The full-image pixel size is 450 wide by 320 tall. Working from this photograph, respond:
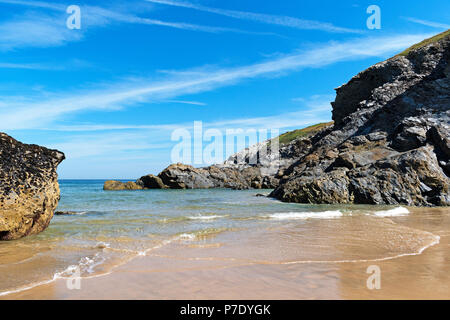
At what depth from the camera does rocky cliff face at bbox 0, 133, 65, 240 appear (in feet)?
24.7

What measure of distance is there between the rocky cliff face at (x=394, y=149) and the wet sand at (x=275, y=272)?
37.5 feet

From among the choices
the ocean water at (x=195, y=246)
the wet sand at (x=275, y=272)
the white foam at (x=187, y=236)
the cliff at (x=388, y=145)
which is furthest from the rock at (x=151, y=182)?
the wet sand at (x=275, y=272)

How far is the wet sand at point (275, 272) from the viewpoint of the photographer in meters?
3.93

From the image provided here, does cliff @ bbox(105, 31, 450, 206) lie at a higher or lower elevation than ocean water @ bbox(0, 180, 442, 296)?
higher

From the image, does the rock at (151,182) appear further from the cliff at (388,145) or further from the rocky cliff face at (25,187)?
the rocky cliff face at (25,187)

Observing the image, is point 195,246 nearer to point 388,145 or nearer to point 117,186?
point 388,145

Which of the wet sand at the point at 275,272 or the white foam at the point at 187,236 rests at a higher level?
the wet sand at the point at 275,272

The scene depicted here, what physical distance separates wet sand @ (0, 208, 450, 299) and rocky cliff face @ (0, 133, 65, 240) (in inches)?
148

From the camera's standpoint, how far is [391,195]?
1808 centimetres

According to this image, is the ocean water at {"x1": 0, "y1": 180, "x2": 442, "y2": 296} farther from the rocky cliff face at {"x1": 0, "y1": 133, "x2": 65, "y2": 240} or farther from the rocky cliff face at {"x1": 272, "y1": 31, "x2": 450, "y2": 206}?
the rocky cliff face at {"x1": 272, "y1": 31, "x2": 450, "y2": 206}

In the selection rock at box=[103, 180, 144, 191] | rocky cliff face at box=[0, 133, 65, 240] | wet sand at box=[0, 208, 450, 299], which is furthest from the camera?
rock at box=[103, 180, 144, 191]

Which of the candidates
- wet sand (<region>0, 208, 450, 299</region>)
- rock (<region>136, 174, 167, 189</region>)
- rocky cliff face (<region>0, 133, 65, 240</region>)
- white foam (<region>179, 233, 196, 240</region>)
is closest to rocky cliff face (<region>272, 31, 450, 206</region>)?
wet sand (<region>0, 208, 450, 299</region>)
